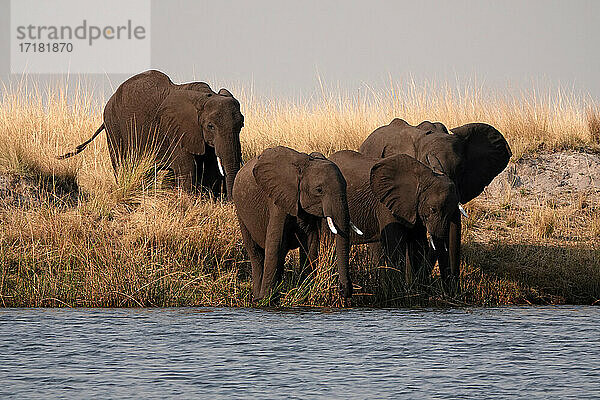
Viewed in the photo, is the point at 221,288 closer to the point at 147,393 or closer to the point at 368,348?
the point at 368,348

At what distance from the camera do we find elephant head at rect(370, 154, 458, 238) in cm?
1339

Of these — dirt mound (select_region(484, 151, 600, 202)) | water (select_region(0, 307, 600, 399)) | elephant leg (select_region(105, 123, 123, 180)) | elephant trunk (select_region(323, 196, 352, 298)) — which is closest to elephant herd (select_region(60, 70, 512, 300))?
elephant trunk (select_region(323, 196, 352, 298))

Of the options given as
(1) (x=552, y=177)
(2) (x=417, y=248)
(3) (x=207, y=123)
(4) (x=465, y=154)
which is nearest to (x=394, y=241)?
(2) (x=417, y=248)

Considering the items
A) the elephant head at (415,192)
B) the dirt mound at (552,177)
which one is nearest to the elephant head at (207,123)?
the elephant head at (415,192)

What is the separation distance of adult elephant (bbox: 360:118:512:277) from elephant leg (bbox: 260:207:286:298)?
227cm

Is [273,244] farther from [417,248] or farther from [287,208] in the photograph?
[417,248]

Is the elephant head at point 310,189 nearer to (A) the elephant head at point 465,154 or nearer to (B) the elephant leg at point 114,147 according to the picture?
(A) the elephant head at point 465,154

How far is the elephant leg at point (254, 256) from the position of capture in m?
13.7

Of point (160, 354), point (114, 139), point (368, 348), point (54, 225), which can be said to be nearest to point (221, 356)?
point (160, 354)

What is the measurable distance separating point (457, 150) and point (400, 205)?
1.61m

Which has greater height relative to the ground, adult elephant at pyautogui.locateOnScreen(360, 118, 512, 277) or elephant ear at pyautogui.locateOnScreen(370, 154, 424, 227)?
adult elephant at pyautogui.locateOnScreen(360, 118, 512, 277)

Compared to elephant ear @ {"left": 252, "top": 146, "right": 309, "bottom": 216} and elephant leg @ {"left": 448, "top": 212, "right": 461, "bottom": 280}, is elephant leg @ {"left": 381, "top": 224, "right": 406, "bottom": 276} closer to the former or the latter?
elephant leg @ {"left": 448, "top": 212, "right": 461, "bottom": 280}

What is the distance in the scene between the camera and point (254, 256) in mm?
13883

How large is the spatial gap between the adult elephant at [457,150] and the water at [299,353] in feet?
6.81
